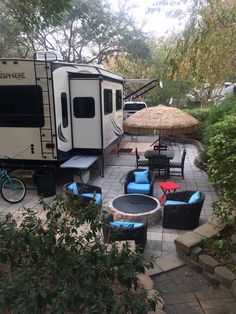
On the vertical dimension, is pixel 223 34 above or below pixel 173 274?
above

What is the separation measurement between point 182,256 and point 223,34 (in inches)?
206

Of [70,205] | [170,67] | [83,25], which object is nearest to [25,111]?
[170,67]

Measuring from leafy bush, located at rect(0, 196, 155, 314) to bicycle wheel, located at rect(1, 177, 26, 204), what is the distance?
A: 563 cm

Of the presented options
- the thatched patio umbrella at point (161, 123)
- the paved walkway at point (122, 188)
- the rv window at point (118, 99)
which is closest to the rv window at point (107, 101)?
the thatched patio umbrella at point (161, 123)

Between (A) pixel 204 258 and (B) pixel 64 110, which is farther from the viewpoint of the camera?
(B) pixel 64 110

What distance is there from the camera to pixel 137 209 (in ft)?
21.4

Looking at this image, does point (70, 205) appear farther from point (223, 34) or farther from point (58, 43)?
point (58, 43)

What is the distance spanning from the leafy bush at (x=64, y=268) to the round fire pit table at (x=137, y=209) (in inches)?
143

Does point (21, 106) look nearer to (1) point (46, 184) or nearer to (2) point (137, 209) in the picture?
(1) point (46, 184)

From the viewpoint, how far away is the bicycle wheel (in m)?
7.81

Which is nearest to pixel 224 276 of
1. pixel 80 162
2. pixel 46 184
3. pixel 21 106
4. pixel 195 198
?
pixel 195 198

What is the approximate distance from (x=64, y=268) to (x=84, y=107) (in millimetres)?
7653

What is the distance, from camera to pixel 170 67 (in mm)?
7543

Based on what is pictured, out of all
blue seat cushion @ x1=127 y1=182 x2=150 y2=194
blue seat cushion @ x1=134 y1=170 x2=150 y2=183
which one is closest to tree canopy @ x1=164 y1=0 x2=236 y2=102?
blue seat cushion @ x1=134 y1=170 x2=150 y2=183
